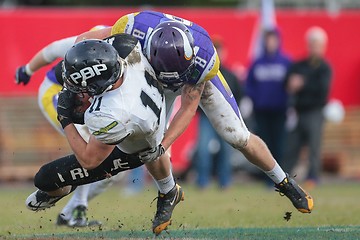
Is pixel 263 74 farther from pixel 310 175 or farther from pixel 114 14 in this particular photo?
pixel 114 14

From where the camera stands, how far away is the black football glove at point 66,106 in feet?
19.9

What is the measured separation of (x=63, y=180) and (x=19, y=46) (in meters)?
7.15

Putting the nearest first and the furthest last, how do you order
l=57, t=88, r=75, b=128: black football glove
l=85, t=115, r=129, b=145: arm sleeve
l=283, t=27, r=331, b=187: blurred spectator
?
1. l=85, t=115, r=129, b=145: arm sleeve
2. l=57, t=88, r=75, b=128: black football glove
3. l=283, t=27, r=331, b=187: blurred spectator

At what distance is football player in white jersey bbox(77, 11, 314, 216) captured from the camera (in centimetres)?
596

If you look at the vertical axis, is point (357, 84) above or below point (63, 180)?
below

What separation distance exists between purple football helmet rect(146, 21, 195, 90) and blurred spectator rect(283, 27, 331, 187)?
542 cm

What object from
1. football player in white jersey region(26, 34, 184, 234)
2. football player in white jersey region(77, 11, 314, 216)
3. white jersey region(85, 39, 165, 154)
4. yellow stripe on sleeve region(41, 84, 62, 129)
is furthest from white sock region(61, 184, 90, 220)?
white jersey region(85, 39, 165, 154)

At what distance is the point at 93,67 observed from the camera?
5680 mm

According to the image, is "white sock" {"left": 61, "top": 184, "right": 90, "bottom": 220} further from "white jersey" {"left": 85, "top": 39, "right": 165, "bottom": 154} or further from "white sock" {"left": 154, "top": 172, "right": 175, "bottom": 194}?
"white jersey" {"left": 85, "top": 39, "right": 165, "bottom": 154}

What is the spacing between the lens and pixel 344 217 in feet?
25.2

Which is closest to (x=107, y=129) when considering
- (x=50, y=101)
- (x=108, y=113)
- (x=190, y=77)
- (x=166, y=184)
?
(x=108, y=113)

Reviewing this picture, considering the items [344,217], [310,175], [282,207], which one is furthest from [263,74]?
[344,217]

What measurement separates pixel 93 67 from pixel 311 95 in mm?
6150

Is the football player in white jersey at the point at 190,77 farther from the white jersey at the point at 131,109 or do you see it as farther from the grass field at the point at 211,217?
the grass field at the point at 211,217
